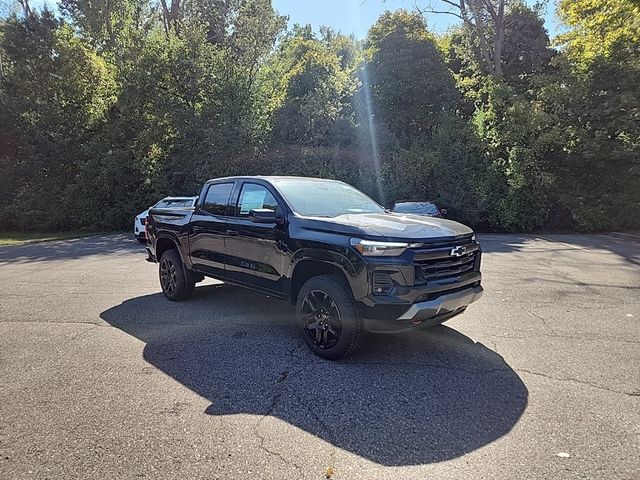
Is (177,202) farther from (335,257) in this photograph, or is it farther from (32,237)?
(335,257)

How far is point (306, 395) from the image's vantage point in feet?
11.8

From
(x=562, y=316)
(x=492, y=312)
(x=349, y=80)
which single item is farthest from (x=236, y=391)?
(x=349, y=80)

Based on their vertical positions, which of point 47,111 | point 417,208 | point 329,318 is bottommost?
point 329,318

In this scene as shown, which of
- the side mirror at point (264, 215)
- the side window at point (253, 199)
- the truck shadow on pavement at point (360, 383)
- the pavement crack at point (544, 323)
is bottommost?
the pavement crack at point (544, 323)

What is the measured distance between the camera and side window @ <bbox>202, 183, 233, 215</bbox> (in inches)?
226

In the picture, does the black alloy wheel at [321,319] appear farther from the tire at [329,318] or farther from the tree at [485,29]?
the tree at [485,29]

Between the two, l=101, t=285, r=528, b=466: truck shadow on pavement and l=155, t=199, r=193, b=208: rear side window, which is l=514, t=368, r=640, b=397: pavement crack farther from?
l=155, t=199, r=193, b=208: rear side window

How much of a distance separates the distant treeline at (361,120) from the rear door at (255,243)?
13.5 metres

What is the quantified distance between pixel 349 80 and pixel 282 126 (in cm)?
396

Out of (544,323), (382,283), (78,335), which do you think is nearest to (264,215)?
(382,283)

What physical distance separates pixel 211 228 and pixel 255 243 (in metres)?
1.00

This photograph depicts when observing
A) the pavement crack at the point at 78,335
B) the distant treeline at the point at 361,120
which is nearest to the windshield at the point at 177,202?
the distant treeline at the point at 361,120

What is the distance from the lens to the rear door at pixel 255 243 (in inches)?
189

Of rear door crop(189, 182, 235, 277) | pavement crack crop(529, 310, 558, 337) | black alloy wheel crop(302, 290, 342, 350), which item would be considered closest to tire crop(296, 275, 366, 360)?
black alloy wheel crop(302, 290, 342, 350)
